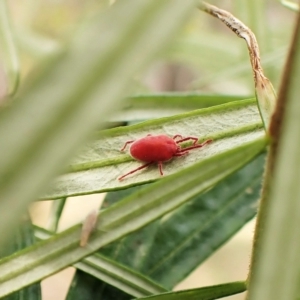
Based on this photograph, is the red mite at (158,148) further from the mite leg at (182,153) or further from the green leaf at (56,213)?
the green leaf at (56,213)

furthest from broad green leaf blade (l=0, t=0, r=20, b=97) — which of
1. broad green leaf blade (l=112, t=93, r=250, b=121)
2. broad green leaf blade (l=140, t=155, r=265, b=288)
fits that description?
broad green leaf blade (l=140, t=155, r=265, b=288)

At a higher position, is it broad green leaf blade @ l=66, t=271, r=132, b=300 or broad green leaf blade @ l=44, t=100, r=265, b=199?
broad green leaf blade @ l=44, t=100, r=265, b=199

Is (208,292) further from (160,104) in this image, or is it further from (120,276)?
(160,104)

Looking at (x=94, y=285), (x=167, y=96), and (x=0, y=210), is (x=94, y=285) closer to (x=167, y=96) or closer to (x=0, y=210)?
(x=167, y=96)

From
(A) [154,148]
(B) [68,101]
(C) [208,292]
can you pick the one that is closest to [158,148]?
(A) [154,148]

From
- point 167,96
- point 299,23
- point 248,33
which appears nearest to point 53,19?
point 167,96

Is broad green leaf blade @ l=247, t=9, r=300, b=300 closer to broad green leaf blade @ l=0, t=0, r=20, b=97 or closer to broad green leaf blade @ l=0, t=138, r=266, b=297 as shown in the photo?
broad green leaf blade @ l=0, t=138, r=266, b=297

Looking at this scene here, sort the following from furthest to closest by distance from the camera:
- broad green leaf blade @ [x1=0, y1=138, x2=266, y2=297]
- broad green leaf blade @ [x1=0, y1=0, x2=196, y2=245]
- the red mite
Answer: the red mite
broad green leaf blade @ [x1=0, y1=138, x2=266, y2=297]
broad green leaf blade @ [x1=0, y1=0, x2=196, y2=245]
